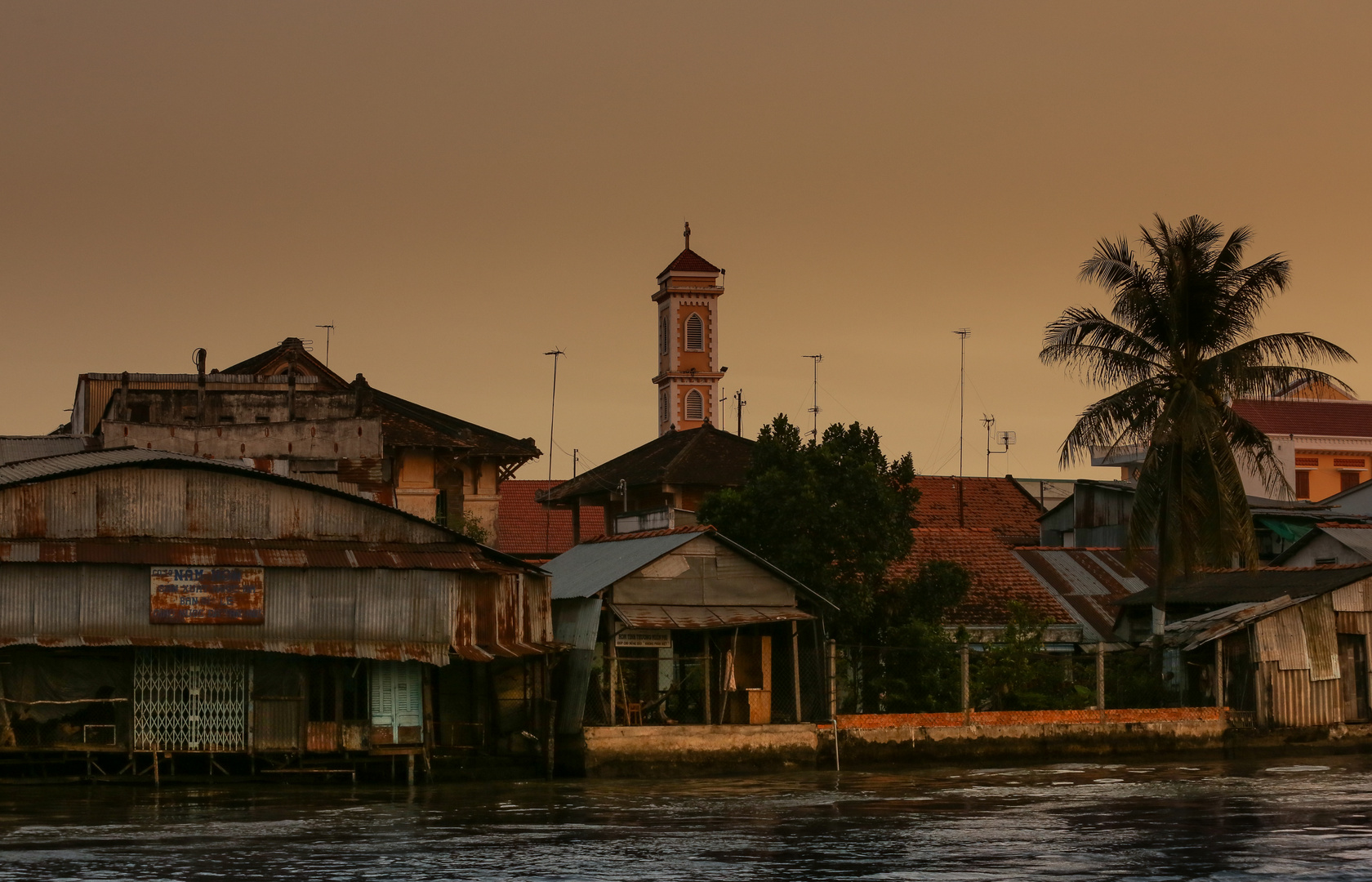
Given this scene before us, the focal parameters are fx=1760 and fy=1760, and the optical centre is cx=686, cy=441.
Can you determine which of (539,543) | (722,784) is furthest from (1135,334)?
(539,543)

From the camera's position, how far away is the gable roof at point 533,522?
6169 centimetres

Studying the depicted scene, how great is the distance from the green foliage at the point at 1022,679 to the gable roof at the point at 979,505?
1911 centimetres

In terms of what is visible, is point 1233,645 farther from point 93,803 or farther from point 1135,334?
point 93,803

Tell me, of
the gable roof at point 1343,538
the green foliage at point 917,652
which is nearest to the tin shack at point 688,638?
the green foliage at point 917,652

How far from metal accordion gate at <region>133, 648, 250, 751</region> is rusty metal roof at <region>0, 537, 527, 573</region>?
144 centimetres

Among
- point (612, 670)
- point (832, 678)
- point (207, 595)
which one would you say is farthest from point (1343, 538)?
point (207, 595)

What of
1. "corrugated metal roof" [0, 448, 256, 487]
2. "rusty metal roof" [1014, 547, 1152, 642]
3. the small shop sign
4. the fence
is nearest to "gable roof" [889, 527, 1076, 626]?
"rusty metal roof" [1014, 547, 1152, 642]

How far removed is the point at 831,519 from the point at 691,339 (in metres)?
47.9

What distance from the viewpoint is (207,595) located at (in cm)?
2605

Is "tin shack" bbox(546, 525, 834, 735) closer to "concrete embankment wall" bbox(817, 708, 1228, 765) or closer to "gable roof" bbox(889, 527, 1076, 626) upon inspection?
"concrete embankment wall" bbox(817, 708, 1228, 765)

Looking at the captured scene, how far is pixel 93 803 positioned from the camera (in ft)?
77.4

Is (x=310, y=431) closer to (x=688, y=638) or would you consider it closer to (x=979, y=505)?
(x=688, y=638)

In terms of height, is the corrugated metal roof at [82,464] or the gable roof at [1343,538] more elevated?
the corrugated metal roof at [82,464]

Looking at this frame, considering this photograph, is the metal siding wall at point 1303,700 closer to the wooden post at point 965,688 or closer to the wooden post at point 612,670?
the wooden post at point 965,688
